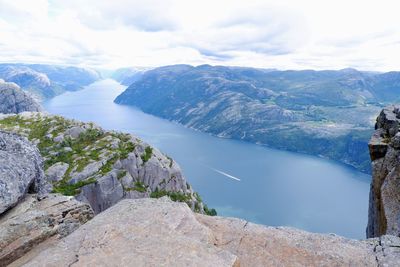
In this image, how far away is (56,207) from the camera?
→ 22484 mm

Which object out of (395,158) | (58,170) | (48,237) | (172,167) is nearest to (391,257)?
(395,158)

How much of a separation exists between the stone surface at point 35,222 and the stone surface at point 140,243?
2.91 metres

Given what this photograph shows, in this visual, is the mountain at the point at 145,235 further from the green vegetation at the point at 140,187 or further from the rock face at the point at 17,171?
the green vegetation at the point at 140,187

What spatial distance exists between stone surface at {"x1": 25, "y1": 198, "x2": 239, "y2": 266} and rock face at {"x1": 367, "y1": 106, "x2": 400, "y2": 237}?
48.0 ft

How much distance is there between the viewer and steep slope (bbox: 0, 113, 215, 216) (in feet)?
314

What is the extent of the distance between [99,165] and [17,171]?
85158 millimetres

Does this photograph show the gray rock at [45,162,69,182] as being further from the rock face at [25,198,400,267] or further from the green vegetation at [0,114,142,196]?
the rock face at [25,198,400,267]

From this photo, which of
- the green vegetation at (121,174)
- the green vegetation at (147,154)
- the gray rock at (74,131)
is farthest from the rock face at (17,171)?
the gray rock at (74,131)

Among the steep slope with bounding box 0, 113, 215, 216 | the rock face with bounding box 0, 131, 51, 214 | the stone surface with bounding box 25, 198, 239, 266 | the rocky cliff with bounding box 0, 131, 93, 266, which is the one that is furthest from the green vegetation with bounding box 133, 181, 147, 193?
the stone surface with bounding box 25, 198, 239, 266

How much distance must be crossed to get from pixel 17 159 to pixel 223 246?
15020mm

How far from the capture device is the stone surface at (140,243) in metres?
14.8

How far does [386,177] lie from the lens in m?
28.0

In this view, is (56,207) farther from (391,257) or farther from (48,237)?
(391,257)

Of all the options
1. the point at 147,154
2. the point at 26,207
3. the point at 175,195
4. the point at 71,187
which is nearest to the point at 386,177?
the point at 26,207
